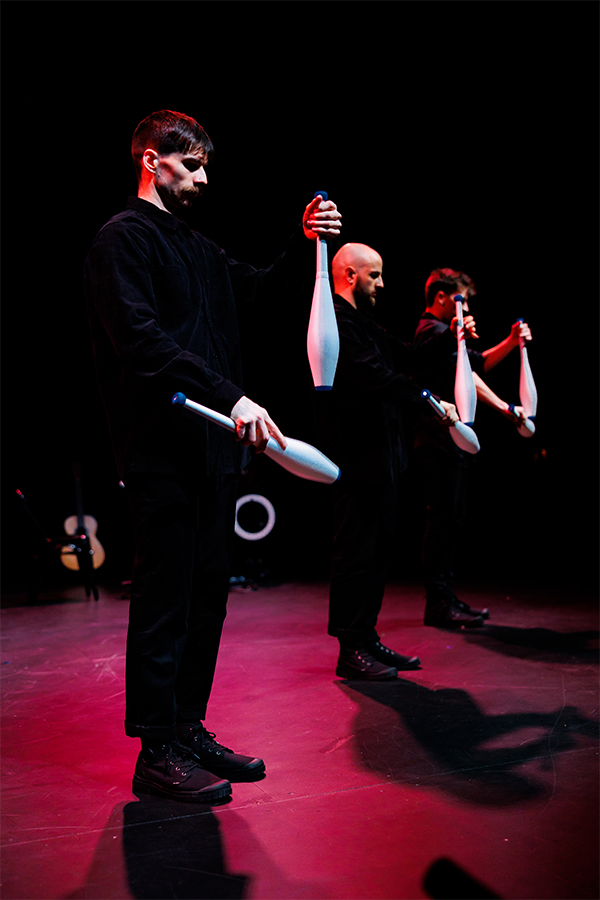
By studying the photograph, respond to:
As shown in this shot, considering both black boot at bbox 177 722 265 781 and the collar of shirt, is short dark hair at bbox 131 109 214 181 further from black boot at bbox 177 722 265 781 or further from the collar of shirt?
black boot at bbox 177 722 265 781

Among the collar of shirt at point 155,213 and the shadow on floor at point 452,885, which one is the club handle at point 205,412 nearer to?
the collar of shirt at point 155,213

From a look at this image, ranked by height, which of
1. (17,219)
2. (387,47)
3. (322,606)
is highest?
(387,47)

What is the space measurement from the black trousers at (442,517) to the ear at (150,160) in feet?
6.94

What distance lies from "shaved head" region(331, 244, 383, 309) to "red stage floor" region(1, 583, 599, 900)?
56.0 inches

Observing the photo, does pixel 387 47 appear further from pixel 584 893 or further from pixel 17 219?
pixel 584 893

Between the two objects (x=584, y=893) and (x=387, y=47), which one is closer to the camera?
(x=584, y=893)

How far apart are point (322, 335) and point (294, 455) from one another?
11.9 inches

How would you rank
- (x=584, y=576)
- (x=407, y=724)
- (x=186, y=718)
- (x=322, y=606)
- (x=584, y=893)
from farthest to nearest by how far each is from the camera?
(x=584, y=576) < (x=322, y=606) < (x=407, y=724) < (x=186, y=718) < (x=584, y=893)

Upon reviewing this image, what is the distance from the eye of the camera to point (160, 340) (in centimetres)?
142

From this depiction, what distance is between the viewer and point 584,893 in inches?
42.4

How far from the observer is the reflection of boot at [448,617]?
322 cm

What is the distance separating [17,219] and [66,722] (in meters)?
3.99

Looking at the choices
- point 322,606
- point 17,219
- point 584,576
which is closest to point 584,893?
point 322,606

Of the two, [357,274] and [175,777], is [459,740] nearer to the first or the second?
[175,777]
